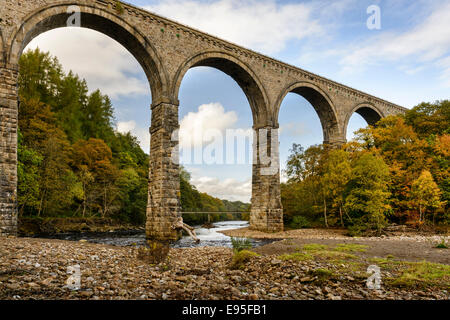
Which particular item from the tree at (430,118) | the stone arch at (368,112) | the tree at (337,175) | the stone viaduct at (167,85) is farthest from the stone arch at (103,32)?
the tree at (430,118)

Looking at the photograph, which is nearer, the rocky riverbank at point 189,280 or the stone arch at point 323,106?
the rocky riverbank at point 189,280

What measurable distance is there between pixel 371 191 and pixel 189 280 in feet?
49.8

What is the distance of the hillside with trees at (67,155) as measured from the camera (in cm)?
2445

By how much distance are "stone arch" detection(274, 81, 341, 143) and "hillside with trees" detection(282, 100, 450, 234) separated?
4.44m

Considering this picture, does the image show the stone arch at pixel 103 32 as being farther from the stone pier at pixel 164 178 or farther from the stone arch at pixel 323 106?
the stone arch at pixel 323 106

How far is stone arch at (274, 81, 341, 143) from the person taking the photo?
26642mm

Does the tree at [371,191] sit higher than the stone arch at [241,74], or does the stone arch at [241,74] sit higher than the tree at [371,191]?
the stone arch at [241,74]

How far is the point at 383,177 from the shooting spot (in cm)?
1802

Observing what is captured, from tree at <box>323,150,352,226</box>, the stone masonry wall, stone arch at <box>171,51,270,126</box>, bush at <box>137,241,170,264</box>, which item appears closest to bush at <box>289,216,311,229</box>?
Result: tree at <box>323,150,352,226</box>

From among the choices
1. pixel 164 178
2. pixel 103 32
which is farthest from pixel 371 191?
pixel 103 32

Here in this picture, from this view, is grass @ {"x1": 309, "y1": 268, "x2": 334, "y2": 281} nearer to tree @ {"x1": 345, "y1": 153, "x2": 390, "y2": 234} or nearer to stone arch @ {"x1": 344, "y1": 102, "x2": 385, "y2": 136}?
tree @ {"x1": 345, "y1": 153, "x2": 390, "y2": 234}

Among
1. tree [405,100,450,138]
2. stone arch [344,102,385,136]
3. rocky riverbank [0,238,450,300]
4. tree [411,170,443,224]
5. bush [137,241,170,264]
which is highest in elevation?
stone arch [344,102,385,136]

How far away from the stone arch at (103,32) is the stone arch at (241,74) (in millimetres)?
2071
